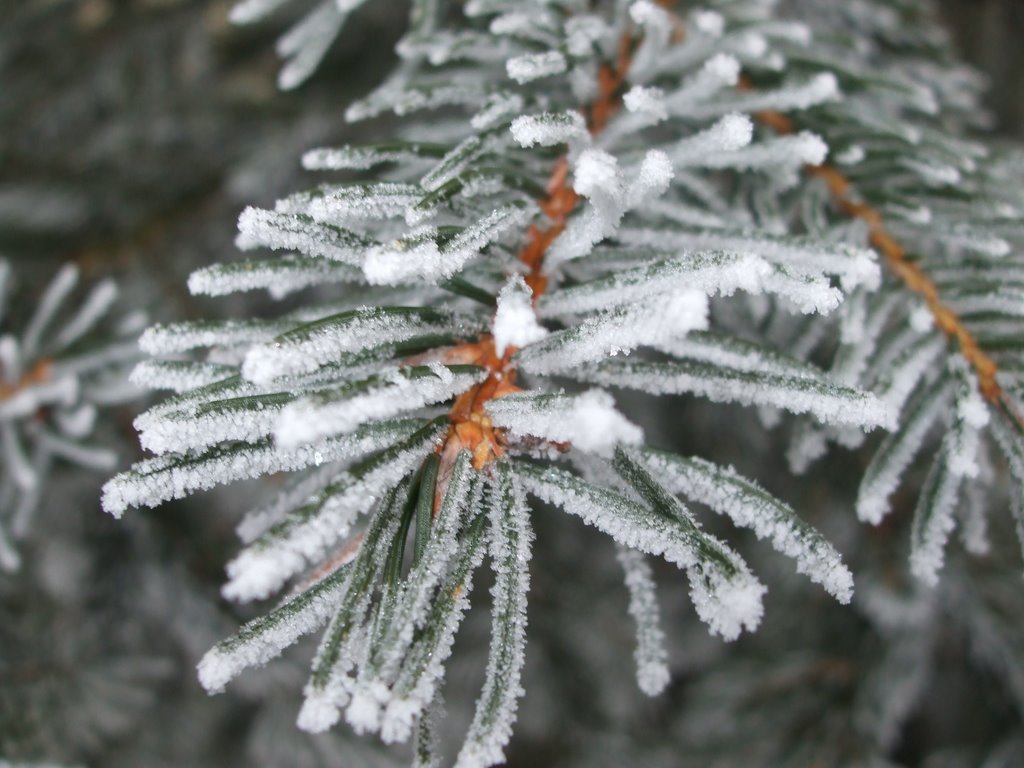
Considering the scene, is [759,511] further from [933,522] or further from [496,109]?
[496,109]

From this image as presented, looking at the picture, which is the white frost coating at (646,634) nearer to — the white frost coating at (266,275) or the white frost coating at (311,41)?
the white frost coating at (266,275)

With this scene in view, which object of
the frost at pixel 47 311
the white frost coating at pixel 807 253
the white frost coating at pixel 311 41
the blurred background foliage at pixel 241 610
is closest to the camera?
the white frost coating at pixel 807 253

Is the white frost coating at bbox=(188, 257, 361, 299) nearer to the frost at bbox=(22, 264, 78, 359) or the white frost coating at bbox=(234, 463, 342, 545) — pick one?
the white frost coating at bbox=(234, 463, 342, 545)

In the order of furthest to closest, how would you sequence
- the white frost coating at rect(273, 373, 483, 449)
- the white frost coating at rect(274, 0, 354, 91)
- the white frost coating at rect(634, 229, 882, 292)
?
the white frost coating at rect(274, 0, 354, 91)
the white frost coating at rect(634, 229, 882, 292)
the white frost coating at rect(273, 373, 483, 449)

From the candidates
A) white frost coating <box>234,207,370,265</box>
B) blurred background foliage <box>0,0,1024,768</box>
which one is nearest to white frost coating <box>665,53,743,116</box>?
white frost coating <box>234,207,370,265</box>

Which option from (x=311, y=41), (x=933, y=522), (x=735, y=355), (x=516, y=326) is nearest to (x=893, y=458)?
(x=933, y=522)

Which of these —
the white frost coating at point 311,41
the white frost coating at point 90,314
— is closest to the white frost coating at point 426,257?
the white frost coating at point 311,41
